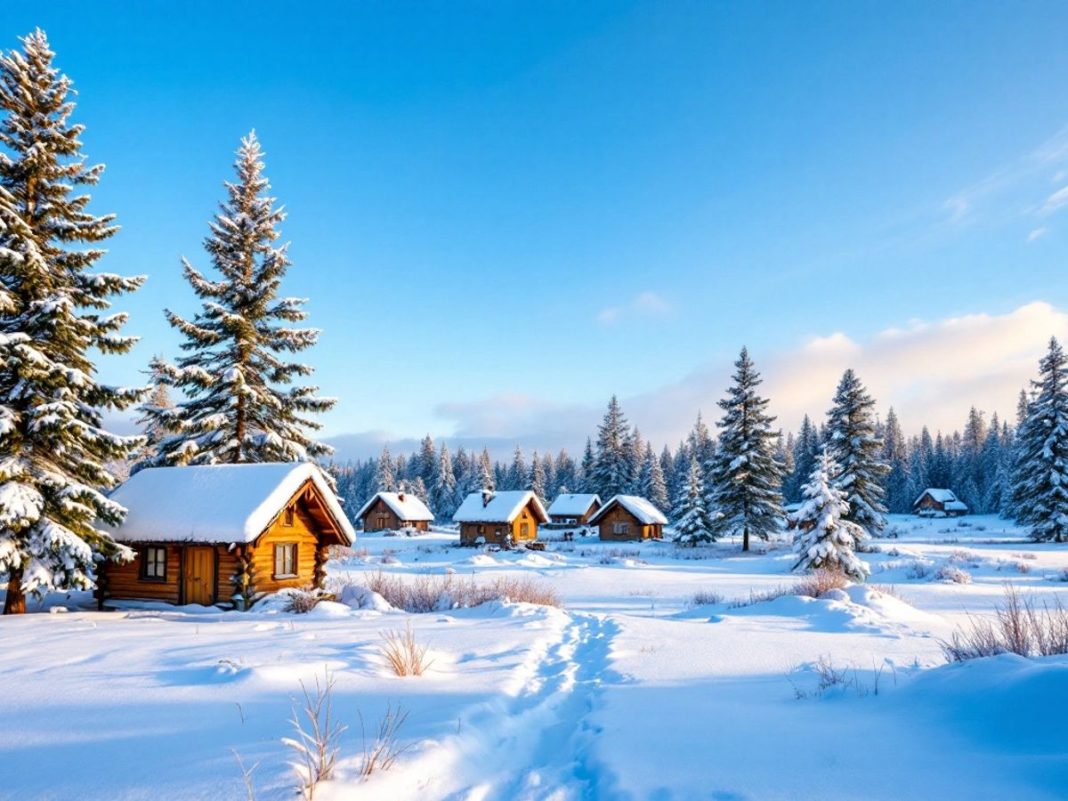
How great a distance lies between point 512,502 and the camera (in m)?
51.8

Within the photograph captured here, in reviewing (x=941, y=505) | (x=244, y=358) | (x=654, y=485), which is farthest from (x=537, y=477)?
(x=244, y=358)

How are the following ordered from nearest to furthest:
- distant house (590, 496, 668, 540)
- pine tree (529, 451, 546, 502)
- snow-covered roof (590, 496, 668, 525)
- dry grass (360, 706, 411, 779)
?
dry grass (360, 706, 411, 779), snow-covered roof (590, 496, 668, 525), distant house (590, 496, 668, 540), pine tree (529, 451, 546, 502)

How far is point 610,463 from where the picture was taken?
70250 millimetres

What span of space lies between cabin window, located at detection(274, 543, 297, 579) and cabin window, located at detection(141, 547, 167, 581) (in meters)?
3.27

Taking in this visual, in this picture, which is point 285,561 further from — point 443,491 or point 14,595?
point 443,491

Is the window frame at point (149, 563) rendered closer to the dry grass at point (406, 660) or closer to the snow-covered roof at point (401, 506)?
the dry grass at point (406, 660)

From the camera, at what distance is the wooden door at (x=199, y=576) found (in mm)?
16719

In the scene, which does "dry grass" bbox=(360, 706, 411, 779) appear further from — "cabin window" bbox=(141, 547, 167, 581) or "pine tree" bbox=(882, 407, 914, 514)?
"pine tree" bbox=(882, 407, 914, 514)

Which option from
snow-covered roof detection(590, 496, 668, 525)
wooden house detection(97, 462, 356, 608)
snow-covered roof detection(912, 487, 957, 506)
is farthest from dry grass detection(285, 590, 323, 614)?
snow-covered roof detection(912, 487, 957, 506)

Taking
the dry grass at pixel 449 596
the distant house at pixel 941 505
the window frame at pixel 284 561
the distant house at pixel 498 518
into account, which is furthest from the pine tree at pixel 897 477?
the window frame at pixel 284 561

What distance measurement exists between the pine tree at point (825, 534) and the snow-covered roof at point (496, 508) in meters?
28.1

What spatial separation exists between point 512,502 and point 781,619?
40.0 m

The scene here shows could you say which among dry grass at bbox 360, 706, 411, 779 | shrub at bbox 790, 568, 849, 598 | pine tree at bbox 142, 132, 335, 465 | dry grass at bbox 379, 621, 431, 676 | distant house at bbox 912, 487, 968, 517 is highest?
pine tree at bbox 142, 132, 335, 465

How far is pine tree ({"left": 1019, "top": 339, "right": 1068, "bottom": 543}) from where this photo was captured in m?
39.1
